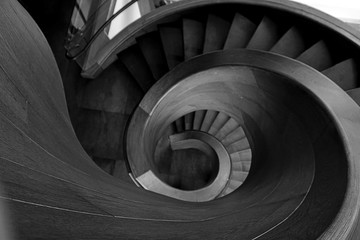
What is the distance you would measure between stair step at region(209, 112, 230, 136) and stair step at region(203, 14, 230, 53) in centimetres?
339

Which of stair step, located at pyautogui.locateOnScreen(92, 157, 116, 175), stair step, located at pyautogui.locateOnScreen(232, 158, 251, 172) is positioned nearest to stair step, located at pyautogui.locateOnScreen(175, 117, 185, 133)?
stair step, located at pyautogui.locateOnScreen(232, 158, 251, 172)

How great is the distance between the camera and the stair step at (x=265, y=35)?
13.0 ft

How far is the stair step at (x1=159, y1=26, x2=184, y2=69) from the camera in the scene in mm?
4520

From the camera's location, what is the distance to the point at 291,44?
392cm

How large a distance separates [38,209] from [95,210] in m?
0.29

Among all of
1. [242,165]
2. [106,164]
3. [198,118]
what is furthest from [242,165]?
[106,164]

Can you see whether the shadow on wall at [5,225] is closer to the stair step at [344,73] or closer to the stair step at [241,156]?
the stair step at [344,73]

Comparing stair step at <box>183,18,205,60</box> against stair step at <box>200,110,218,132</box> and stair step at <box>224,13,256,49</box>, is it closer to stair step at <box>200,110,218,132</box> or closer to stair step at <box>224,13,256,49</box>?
stair step at <box>224,13,256,49</box>

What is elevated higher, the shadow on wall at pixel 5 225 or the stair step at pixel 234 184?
the stair step at pixel 234 184

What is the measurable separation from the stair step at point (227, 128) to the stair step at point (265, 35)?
353cm

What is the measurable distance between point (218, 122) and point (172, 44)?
12.2 ft

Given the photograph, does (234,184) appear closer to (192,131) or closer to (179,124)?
(192,131)

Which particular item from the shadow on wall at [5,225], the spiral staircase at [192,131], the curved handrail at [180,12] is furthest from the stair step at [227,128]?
the shadow on wall at [5,225]

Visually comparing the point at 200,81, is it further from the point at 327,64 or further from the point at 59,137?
the point at 59,137
